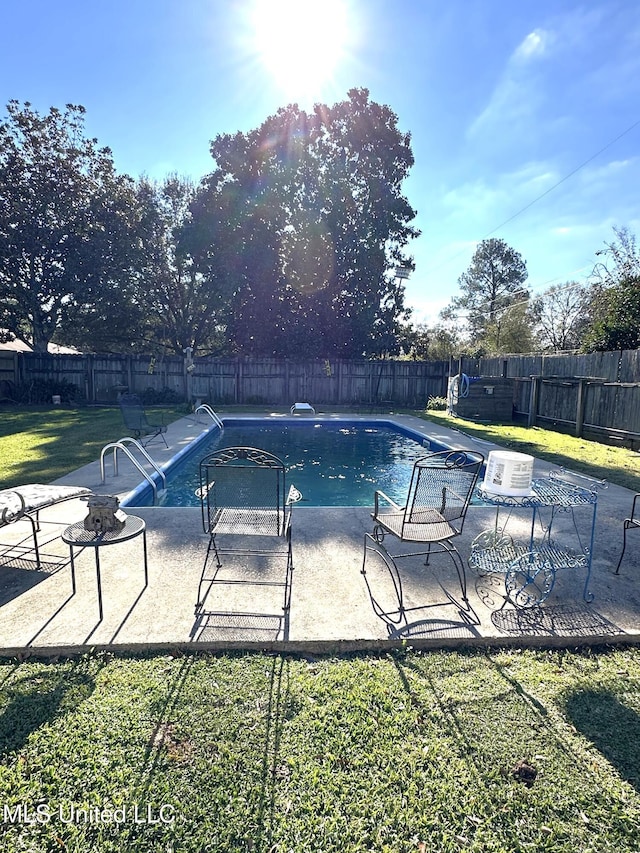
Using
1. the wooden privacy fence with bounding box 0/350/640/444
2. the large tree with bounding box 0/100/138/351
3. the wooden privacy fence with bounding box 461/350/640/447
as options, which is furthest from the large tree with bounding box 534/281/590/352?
Result: the large tree with bounding box 0/100/138/351

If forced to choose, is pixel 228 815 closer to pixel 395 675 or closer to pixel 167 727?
pixel 167 727

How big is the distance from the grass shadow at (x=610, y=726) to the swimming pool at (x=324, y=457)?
4074 millimetres

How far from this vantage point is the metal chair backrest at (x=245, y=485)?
3064 millimetres

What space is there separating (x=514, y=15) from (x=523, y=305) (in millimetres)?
18574

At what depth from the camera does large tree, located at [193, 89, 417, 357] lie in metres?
16.2

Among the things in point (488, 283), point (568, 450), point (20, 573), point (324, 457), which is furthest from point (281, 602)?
point (488, 283)

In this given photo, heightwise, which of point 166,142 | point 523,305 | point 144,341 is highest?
point 166,142

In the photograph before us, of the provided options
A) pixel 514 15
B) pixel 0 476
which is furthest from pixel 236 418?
pixel 514 15

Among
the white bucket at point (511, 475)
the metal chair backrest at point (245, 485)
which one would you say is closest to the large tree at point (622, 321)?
the white bucket at point (511, 475)

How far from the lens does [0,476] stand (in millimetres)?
5555

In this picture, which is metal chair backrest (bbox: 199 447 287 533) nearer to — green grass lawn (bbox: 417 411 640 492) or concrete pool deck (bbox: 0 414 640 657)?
concrete pool deck (bbox: 0 414 640 657)

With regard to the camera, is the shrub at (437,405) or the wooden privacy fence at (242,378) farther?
the wooden privacy fence at (242,378)

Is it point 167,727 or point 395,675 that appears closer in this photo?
point 167,727

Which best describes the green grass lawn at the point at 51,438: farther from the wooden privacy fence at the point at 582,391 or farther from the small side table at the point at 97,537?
the wooden privacy fence at the point at 582,391
